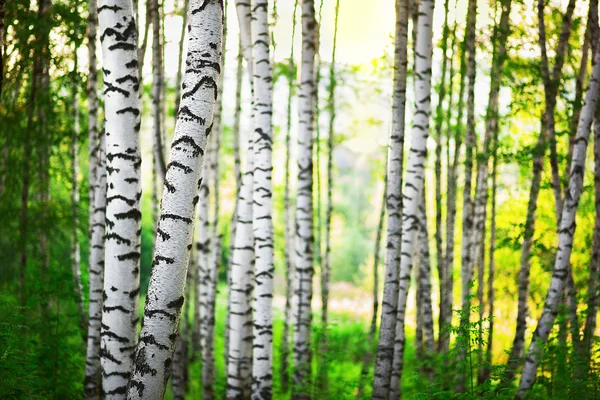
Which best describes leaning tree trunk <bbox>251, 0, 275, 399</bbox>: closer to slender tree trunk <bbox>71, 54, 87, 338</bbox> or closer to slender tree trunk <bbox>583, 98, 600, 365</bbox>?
slender tree trunk <bbox>71, 54, 87, 338</bbox>

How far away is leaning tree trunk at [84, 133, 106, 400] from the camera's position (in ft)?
20.3

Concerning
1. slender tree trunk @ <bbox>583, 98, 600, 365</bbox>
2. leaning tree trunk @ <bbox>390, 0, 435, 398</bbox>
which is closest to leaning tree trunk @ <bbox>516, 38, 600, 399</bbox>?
slender tree trunk @ <bbox>583, 98, 600, 365</bbox>

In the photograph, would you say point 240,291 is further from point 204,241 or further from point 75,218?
point 75,218

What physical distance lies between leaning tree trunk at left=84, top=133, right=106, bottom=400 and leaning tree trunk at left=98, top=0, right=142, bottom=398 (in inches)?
90.9

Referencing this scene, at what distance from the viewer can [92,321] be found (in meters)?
6.26

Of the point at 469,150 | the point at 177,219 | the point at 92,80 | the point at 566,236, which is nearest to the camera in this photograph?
the point at 177,219

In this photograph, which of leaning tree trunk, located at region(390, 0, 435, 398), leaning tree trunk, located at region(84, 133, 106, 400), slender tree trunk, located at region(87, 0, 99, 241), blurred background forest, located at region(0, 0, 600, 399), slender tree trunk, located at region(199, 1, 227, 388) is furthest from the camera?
slender tree trunk, located at region(199, 1, 227, 388)

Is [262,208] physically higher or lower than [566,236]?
higher

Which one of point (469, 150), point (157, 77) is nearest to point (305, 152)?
point (157, 77)

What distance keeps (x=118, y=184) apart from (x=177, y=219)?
75cm

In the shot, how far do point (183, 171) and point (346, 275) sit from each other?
3832cm

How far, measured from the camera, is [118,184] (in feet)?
13.0

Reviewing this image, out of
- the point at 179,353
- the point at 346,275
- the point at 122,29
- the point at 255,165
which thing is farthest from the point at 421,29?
the point at 346,275

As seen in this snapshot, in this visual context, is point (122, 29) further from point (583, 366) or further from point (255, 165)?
point (583, 366)
